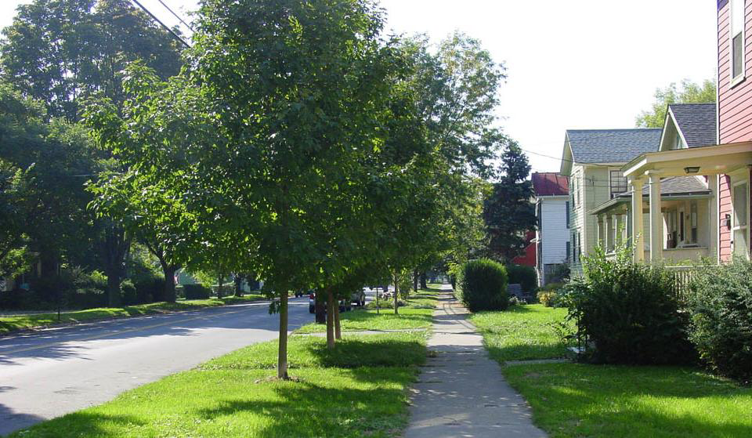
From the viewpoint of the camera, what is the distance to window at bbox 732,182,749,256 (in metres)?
15.5

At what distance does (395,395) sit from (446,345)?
8427 mm

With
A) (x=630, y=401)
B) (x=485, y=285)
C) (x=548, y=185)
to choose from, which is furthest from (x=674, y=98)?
(x=630, y=401)

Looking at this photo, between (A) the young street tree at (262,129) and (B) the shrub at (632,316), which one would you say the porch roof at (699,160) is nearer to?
(B) the shrub at (632,316)

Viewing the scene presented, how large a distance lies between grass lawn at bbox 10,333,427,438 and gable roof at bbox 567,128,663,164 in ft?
89.5

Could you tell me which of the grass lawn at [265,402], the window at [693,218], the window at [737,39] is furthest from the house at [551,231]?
the grass lawn at [265,402]

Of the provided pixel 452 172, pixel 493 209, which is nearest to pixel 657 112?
pixel 493 209

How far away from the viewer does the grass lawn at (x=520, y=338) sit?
15.8 metres

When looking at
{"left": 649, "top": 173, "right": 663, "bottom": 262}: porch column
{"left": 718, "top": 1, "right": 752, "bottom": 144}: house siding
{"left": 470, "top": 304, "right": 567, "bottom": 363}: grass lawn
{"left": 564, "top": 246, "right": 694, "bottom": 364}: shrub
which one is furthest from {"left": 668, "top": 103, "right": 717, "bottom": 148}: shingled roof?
{"left": 564, "top": 246, "right": 694, "bottom": 364}: shrub

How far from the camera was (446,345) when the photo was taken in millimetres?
19156

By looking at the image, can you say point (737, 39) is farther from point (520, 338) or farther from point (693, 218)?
point (693, 218)

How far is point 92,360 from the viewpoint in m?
17.1

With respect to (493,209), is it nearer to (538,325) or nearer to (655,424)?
(538,325)

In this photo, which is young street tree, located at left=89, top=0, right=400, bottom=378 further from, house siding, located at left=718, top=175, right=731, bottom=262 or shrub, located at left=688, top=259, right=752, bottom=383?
house siding, located at left=718, top=175, right=731, bottom=262

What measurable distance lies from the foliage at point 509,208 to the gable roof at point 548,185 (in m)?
2.77
